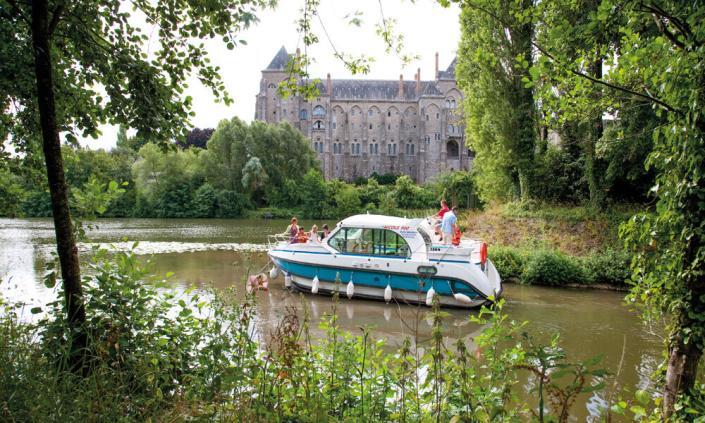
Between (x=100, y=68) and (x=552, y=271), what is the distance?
1383 centimetres

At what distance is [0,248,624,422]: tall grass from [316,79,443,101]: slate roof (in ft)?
263

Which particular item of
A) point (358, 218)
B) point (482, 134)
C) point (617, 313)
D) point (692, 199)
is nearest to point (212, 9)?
point (692, 199)

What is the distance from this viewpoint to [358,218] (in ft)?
42.5

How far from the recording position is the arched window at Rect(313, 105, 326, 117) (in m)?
79.5

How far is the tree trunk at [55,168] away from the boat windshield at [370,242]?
366 inches

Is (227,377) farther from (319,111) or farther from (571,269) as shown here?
(319,111)

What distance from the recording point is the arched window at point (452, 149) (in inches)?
3179

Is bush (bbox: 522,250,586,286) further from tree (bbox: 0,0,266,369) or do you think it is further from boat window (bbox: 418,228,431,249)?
tree (bbox: 0,0,266,369)

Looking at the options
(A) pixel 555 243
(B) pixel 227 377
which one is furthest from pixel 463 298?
(B) pixel 227 377

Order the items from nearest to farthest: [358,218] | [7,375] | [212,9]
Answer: [7,375]
[212,9]
[358,218]

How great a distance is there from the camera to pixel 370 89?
82500 mm

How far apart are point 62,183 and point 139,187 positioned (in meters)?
51.7

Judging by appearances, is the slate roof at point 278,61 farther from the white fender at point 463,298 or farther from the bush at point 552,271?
the white fender at point 463,298

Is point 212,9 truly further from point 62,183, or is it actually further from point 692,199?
point 692,199
